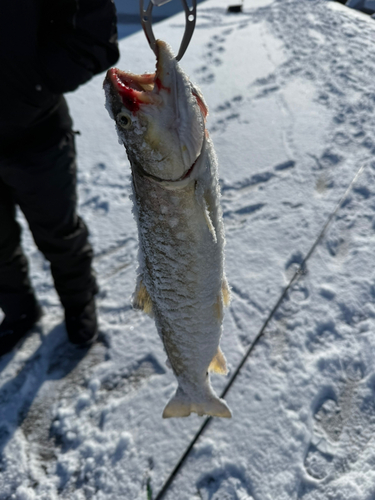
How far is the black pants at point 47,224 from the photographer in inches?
76.5

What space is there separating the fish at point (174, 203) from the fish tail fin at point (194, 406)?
0.59ft

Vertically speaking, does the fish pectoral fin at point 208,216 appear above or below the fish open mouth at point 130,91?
below

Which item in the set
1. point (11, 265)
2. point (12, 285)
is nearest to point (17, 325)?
point (12, 285)

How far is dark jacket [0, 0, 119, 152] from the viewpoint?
1.60 m

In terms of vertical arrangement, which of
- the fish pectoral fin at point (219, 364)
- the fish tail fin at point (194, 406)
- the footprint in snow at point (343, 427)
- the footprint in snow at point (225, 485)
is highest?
the fish pectoral fin at point (219, 364)

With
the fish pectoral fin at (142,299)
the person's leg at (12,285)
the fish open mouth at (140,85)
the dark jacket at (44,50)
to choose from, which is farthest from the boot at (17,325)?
the fish open mouth at (140,85)

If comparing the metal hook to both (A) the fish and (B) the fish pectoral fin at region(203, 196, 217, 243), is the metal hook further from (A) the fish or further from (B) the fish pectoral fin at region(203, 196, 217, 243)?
(B) the fish pectoral fin at region(203, 196, 217, 243)

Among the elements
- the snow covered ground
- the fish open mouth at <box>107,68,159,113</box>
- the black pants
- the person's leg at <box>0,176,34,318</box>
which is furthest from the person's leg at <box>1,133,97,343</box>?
the fish open mouth at <box>107,68,159,113</box>

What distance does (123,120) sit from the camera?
39.9 inches

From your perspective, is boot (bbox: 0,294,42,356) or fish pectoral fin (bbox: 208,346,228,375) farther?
boot (bbox: 0,294,42,356)

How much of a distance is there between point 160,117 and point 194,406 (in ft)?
4.09

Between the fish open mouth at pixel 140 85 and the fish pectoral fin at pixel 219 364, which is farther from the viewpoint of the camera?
the fish pectoral fin at pixel 219 364

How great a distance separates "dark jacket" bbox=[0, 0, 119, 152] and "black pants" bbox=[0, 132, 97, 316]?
0.65 ft

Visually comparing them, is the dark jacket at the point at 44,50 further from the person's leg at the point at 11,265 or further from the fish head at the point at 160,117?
the fish head at the point at 160,117
